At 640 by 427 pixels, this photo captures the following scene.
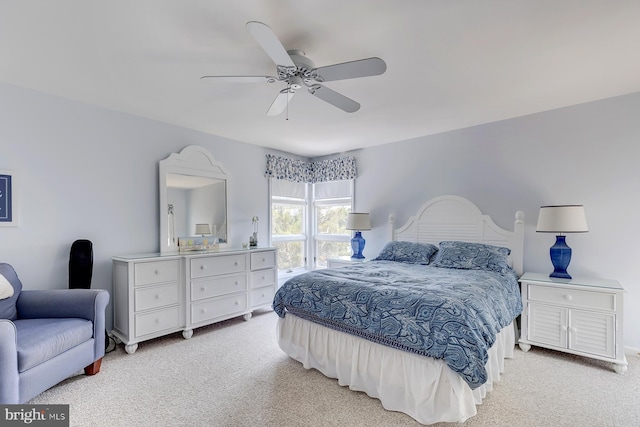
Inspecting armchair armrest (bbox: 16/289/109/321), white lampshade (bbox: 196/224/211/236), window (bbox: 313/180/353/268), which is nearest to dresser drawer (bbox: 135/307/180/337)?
armchair armrest (bbox: 16/289/109/321)

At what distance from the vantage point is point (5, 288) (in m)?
2.32

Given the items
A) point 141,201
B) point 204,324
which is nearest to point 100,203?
point 141,201

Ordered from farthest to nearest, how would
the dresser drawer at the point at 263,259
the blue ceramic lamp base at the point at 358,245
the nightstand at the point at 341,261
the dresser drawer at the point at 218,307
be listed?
the blue ceramic lamp base at the point at 358,245 < the nightstand at the point at 341,261 < the dresser drawer at the point at 263,259 < the dresser drawer at the point at 218,307

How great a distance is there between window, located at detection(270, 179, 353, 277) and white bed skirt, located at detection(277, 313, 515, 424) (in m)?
2.41

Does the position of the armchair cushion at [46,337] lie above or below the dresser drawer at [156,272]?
below

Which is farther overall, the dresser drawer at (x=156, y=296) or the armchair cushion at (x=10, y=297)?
the dresser drawer at (x=156, y=296)

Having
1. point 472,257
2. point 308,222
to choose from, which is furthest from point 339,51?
point 308,222

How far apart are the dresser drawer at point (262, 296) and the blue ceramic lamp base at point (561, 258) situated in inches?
131

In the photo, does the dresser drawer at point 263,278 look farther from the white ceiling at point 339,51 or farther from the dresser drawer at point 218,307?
the white ceiling at point 339,51

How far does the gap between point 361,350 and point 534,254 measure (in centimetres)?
244

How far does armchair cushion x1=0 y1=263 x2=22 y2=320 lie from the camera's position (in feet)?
7.62

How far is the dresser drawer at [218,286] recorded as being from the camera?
3.46 m

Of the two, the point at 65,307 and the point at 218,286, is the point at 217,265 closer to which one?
the point at 218,286

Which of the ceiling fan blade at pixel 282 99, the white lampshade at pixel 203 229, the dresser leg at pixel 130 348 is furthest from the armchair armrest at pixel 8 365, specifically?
the ceiling fan blade at pixel 282 99
